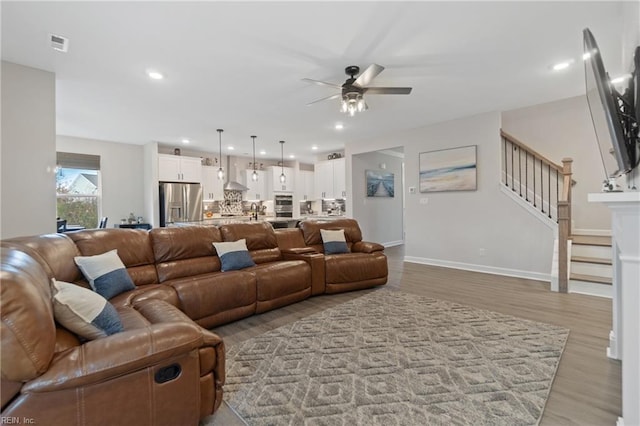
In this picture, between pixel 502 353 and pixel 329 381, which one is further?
pixel 502 353

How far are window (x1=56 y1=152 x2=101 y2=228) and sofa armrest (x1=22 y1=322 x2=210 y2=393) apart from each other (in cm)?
636

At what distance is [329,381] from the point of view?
6.40ft

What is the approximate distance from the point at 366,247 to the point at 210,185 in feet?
16.6

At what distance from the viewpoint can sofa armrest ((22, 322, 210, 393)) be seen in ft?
3.62

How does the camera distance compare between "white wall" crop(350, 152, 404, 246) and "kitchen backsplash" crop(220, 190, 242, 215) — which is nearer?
"white wall" crop(350, 152, 404, 246)

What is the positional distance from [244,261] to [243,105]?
2.41 metres

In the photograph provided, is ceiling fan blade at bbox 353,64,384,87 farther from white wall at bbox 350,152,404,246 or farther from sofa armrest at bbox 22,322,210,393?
white wall at bbox 350,152,404,246

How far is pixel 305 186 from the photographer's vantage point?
30.7 ft

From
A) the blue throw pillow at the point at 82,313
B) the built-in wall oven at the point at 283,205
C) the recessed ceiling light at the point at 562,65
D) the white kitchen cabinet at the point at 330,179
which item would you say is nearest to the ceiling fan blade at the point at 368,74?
the recessed ceiling light at the point at 562,65

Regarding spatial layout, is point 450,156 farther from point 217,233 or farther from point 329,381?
point 329,381

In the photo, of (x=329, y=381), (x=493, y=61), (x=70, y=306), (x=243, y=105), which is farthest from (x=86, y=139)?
(x=493, y=61)

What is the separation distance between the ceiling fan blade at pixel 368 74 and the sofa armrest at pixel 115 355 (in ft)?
8.37

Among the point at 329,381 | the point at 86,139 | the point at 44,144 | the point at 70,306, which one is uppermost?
the point at 86,139

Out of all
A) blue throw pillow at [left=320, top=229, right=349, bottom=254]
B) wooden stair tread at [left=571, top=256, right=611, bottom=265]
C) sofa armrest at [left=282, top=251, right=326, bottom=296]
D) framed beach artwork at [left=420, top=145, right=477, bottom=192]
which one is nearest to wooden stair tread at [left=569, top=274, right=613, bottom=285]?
wooden stair tread at [left=571, top=256, right=611, bottom=265]
